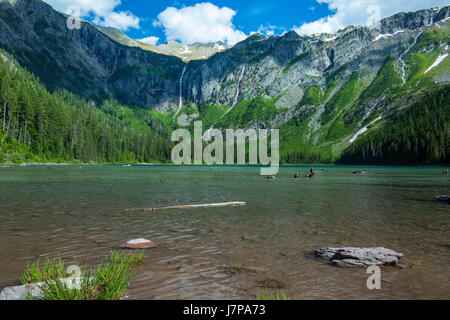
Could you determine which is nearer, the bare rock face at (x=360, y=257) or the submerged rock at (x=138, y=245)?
the bare rock face at (x=360, y=257)

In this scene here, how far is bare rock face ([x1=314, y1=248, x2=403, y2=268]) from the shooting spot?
11.0 meters

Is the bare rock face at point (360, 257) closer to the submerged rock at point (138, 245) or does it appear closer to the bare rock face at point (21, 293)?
the submerged rock at point (138, 245)

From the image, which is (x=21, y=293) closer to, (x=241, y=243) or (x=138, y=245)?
(x=138, y=245)

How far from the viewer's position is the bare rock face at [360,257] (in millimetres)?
11039

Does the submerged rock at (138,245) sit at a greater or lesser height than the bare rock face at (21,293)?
lesser

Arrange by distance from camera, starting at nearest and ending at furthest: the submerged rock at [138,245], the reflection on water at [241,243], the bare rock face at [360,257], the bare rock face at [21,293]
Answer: the bare rock face at [21,293]
the reflection on water at [241,243]
the bare rock face at [360,257]
the submerged rock at [138,245]

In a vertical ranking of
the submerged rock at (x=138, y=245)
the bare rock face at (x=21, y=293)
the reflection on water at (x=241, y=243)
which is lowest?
the reflection on water at (x=241, y=243)

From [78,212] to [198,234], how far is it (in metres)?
11.6

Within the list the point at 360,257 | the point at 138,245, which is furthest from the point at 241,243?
the point at 360,257

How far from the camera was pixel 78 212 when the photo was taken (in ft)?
71.9

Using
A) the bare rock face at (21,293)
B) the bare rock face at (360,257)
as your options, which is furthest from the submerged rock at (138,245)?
the bare rock face at (360,257)

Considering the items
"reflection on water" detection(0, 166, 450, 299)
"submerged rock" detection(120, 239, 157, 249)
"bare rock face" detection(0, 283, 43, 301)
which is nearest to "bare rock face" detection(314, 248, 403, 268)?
"reflection on water" detection(0, 166, 450, 299)

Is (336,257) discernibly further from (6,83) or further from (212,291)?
(6,83)

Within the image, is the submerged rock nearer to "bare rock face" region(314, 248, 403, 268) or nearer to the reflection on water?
the reflection on water
